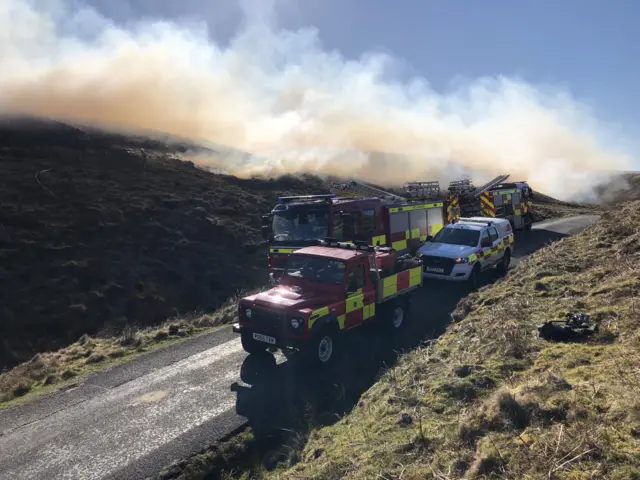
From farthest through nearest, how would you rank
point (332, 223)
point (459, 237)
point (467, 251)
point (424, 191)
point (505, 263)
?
1. point (424, 191)
2. point (505, 263)
3. point (459, 237)
4. point (467, 251)
5. point (332, 223)

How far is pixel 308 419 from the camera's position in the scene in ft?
25.3

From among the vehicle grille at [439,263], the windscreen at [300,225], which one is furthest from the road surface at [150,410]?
the windscreen at [300,225]

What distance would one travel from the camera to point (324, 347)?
9500 mm

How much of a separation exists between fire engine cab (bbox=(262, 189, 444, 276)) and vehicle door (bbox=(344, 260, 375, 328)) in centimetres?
261

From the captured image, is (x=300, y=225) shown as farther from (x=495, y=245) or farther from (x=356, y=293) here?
(x=495, y=245)

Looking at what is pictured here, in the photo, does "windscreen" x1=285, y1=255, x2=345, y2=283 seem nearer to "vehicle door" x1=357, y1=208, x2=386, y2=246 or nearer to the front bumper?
the front bumper

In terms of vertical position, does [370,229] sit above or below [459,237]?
above

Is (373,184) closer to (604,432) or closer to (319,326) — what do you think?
(319,326)

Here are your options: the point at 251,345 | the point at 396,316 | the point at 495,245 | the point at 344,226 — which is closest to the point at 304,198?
the point at 344,226

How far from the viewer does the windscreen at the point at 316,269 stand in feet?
33.6

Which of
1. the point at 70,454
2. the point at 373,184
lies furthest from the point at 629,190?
the point at 70,454

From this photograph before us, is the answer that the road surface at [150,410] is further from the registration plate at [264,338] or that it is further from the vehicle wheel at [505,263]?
the vehicle wheel at [505,263]

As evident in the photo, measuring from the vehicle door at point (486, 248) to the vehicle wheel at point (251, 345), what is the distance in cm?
888

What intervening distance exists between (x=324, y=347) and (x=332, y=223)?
18.3ft
